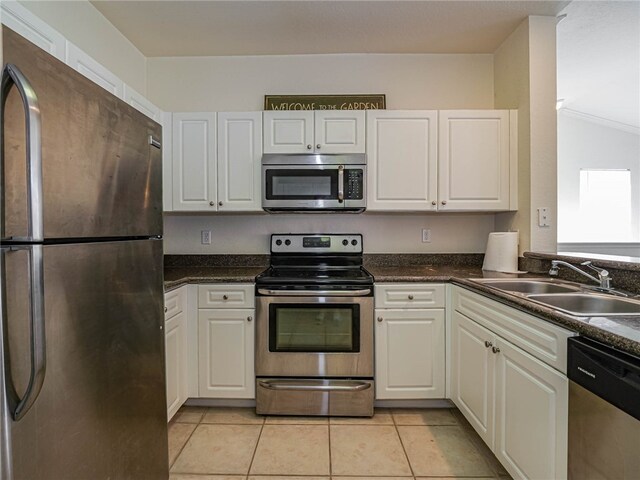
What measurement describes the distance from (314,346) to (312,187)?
41.8 inches

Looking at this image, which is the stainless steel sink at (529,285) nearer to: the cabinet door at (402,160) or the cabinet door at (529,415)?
the cabinet door at (529,415)

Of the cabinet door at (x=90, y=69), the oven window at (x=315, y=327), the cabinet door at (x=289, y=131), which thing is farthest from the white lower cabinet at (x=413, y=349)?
the cabinet door at (x=90, y=69)

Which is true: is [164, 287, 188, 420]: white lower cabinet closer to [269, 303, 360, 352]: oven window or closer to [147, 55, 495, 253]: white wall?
[269, 303, 360, 352]: oven window

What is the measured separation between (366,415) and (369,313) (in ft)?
2.10

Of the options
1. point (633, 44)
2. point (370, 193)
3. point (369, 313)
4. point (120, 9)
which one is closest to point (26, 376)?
point (369, 313)

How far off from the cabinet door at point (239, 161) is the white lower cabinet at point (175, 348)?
2.34 ft

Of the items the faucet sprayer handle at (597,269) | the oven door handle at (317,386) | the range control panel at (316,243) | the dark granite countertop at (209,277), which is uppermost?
the range control panel at (316,243)

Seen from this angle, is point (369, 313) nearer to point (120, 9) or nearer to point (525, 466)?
point (525, 466)

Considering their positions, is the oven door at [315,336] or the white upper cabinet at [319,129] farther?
the white upper cabinet at [319,129]

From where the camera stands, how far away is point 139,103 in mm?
2025

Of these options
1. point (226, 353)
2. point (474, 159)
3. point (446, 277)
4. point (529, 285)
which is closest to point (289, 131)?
point (474, 159)

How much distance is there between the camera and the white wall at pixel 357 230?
264 centimetres

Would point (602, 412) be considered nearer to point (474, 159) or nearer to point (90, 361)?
point (90, 361)

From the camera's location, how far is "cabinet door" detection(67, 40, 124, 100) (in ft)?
4.84
